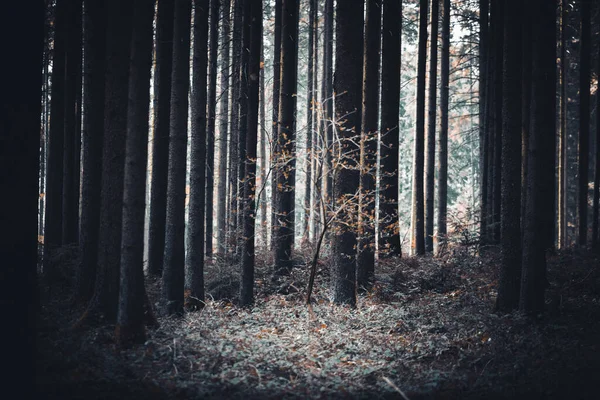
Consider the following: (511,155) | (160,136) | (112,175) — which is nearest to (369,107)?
(511,155)

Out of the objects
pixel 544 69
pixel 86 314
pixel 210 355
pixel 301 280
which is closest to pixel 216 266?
pixel 301 280

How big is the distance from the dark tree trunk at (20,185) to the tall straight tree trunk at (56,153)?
29.2ft

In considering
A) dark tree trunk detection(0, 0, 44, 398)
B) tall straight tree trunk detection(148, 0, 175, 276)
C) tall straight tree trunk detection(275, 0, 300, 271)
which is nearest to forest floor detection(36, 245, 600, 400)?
dark tree trunk detection(0, 0, 44, 398)

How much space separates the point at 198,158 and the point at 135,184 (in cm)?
358

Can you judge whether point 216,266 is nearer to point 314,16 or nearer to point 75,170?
point 75,170

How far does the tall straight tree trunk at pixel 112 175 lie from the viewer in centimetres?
825

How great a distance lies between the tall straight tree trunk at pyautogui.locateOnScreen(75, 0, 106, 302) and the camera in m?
9.22

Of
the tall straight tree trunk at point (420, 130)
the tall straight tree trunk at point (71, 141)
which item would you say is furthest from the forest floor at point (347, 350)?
the tall straight tree trunk at point (420, 130)

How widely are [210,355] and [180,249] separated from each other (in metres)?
3.67

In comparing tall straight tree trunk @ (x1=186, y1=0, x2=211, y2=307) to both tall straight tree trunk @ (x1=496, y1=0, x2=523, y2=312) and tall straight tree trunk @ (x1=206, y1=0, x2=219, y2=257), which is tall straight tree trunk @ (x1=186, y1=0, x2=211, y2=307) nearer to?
tall straight tree trunk @ (x1=206, y1=0, x2=219, y2=257)

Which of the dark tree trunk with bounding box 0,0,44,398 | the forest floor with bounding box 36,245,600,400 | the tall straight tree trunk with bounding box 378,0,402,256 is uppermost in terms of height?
the tall straight tree trunk with bounding box 378,0,402,256

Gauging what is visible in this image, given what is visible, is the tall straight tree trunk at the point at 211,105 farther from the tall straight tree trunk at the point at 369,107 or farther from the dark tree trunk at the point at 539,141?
the dark tree trunk at the point at 539,141

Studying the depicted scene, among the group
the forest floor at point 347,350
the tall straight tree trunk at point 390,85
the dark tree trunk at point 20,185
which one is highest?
the tall straight tree trunk at point 390,85

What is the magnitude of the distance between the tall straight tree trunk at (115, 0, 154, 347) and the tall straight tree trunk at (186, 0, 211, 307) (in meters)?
3.23
